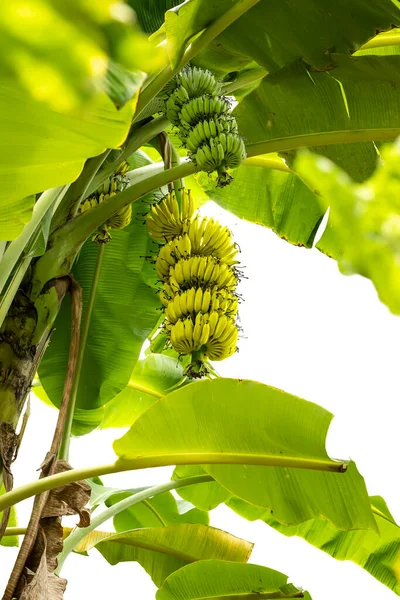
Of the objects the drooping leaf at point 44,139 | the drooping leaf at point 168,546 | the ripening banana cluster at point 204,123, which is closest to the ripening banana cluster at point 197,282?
the ripening banana cluster at point 204,123

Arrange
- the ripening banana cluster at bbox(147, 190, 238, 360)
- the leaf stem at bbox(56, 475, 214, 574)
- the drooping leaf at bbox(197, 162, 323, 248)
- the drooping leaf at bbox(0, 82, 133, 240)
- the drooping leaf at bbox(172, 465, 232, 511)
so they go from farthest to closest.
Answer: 1. the drooping leaf at bbox(172, 465, 232, 511)
2. the drooping leaf at bbox(197, 162, 323, 248)
3. the leaf stem at bbox(56, 475, 214, 574)
4. the ripening banana cluster at bbox(147, 190, 238, 360)
5. the drooping leaf at bbox(0, 82, 133, 240)

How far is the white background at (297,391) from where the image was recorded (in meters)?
2.55

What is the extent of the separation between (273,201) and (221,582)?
2.52 ft

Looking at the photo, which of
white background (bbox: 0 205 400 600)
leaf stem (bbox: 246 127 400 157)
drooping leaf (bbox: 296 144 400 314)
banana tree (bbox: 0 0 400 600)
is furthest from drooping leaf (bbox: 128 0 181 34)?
white background (bbox: 0 205 400 600)

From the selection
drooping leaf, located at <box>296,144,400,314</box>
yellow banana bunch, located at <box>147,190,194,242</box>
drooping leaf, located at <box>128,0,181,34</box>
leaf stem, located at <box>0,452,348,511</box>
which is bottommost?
drooping leaf, located at <box>296,144,400,314</box>

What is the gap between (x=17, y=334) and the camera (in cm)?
87

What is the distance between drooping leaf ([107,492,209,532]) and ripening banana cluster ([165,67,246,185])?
94 cm

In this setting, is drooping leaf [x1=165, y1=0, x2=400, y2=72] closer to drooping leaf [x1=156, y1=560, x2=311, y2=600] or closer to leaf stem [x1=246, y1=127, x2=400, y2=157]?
leaf stem [x1=246, y1=127, x2=400, y2=157]

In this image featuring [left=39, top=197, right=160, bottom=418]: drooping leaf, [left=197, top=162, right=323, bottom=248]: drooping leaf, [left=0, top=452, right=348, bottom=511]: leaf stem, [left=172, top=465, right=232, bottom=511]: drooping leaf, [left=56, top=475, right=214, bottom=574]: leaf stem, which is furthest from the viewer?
[left=172, top=465, right=232, bottom=511]: drooping leaf

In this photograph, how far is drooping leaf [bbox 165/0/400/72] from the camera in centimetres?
95

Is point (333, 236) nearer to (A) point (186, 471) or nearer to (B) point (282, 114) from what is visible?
(B) point (282, 114)

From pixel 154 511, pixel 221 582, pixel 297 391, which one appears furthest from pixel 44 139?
pixel 297 391

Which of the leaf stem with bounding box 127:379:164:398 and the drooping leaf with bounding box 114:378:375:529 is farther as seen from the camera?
the leaf stem with bounding box 127:379:164:398

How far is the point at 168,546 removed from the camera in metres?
1.33
